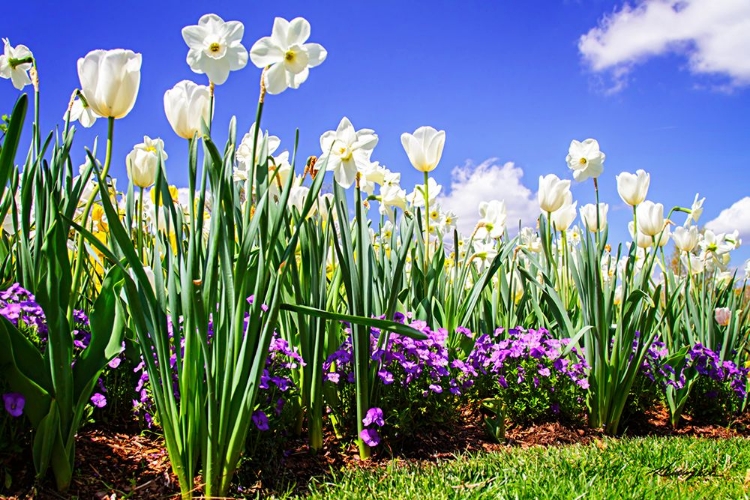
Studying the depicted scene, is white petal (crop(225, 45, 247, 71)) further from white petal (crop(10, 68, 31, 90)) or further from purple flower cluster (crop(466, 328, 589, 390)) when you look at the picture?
purple flower cluster (crop(466, 328, 589, 390))

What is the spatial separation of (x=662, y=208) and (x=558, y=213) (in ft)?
2.08

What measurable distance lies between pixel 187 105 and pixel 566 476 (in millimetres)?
1858

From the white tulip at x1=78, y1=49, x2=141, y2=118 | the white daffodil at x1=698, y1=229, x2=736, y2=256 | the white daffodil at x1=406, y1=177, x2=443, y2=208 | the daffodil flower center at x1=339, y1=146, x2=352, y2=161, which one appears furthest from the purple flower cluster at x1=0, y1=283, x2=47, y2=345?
the white daffodil at x1=698, y1=229, x2=736, y2=256

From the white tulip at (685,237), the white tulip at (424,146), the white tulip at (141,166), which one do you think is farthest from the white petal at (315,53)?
the white tulip at (685,237)

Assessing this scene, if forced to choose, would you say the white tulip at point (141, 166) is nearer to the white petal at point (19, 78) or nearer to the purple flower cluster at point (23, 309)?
the white petal at point (19, 78)

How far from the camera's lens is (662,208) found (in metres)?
3.69

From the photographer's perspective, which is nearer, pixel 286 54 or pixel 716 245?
pixel 286 54

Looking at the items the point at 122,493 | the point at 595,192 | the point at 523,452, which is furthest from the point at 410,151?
the point at 122,493

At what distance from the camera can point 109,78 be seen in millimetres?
1818

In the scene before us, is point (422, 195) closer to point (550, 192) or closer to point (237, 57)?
point (550, 192)

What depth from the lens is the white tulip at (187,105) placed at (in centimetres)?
204

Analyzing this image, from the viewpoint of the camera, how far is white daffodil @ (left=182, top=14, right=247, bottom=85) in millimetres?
1822

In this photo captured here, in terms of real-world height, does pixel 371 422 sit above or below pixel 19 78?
below

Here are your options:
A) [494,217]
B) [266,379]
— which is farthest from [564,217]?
[266,379]
